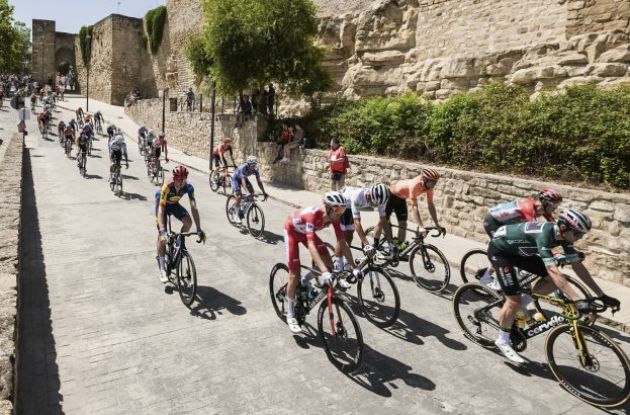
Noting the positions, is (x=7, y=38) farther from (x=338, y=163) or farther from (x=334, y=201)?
(x=334, y=201)

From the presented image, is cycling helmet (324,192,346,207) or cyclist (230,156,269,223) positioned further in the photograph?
cyclist (230,156,269,223)

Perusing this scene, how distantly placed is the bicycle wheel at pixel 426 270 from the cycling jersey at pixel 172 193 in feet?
11.8

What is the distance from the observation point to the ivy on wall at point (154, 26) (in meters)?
45.6

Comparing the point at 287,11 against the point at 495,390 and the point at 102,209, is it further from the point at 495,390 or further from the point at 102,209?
the point at 495,390

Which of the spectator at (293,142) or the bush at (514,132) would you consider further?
the spectator at (293,142)

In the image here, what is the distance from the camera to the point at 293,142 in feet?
59.0

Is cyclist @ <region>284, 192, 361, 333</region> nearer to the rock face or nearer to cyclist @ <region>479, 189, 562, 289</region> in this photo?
cyclist @ <region>479, 189, 562, 289</region>

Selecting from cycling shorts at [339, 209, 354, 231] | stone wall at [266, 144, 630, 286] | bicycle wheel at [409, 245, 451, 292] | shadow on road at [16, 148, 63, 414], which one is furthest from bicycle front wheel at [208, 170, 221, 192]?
bicycle wheel at [409, 245, 451, 292]

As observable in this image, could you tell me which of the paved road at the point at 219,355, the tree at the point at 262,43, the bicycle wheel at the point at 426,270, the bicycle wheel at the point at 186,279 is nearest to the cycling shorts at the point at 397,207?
the bicycle wheel at the point at 426,270

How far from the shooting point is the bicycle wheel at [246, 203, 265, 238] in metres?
11.0

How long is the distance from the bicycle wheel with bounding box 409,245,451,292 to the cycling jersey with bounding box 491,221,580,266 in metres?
2.36

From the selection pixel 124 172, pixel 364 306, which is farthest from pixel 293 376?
pixel 124 172

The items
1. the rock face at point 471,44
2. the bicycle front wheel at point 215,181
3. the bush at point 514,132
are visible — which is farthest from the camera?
the bicycle front wheel at point 215,181

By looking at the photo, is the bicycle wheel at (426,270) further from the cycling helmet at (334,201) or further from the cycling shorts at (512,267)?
the cycling helmet at (334,201)
